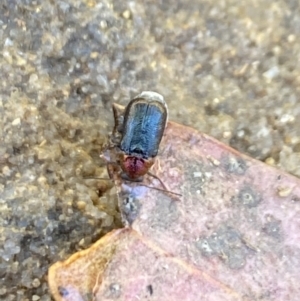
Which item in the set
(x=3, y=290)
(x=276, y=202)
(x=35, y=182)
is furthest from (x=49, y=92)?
(x=276, y=202)

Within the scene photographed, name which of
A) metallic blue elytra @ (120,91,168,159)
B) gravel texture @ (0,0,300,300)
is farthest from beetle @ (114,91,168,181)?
gravel texture @ (0,0,300,300)

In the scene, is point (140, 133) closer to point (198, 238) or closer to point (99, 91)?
point (99, 91)

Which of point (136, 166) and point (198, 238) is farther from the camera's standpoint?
point (136, 166)

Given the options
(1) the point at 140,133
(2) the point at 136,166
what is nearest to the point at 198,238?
(2) the point at 136,166

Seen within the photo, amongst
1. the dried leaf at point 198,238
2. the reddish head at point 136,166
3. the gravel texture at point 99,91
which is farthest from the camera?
the gravel texture at point 99,91

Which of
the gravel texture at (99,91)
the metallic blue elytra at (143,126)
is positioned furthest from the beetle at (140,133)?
the gravel texture at (99,91)

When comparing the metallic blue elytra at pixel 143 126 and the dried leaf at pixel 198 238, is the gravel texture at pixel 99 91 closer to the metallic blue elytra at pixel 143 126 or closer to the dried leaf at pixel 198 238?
the metallic blue elytra at pixel 143 126

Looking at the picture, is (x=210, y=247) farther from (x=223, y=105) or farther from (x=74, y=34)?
(x=74, y=34)

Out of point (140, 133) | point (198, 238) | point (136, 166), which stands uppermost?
point (140, 133)
